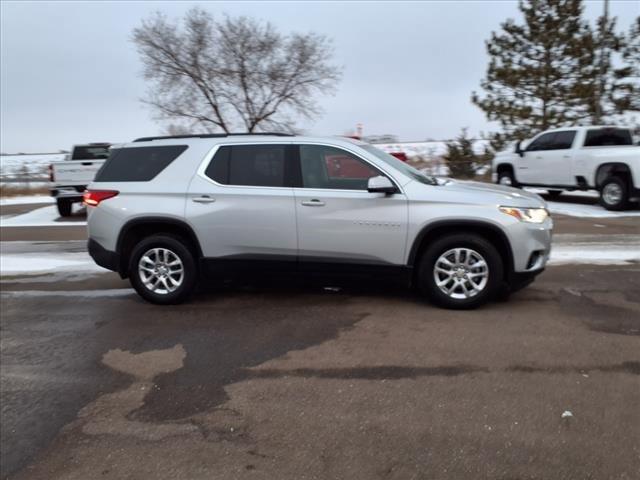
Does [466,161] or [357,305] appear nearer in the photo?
[357,305]

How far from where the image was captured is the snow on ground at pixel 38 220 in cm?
1362

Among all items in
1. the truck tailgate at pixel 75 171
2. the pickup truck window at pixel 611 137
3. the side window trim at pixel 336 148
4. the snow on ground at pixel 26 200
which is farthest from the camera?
the snow on ground at pixel 26 200

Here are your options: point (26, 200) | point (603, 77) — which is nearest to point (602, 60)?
point (603, 77)

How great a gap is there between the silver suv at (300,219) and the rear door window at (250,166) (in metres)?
0.01

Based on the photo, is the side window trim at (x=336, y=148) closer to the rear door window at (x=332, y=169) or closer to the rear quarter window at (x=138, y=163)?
the rear door window at (x=332, y=169)

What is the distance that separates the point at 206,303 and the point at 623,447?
425 cm

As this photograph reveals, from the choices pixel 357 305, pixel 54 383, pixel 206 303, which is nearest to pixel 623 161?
pixel 357 305

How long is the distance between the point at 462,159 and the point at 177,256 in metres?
18.1

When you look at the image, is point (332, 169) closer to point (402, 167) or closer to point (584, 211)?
point (402, 167)

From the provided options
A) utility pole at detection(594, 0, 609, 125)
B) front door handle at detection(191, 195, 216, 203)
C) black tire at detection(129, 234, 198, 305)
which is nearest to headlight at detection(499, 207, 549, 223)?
front door handle at detection(191, 195, 216, 203)

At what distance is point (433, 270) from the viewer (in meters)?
5.41

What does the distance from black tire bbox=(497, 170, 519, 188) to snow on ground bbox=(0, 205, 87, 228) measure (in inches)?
453

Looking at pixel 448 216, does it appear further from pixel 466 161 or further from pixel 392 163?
pixel 466 161

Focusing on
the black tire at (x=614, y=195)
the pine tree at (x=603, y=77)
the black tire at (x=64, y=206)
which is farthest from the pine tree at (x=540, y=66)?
the black tire at (x=64, y=206)
